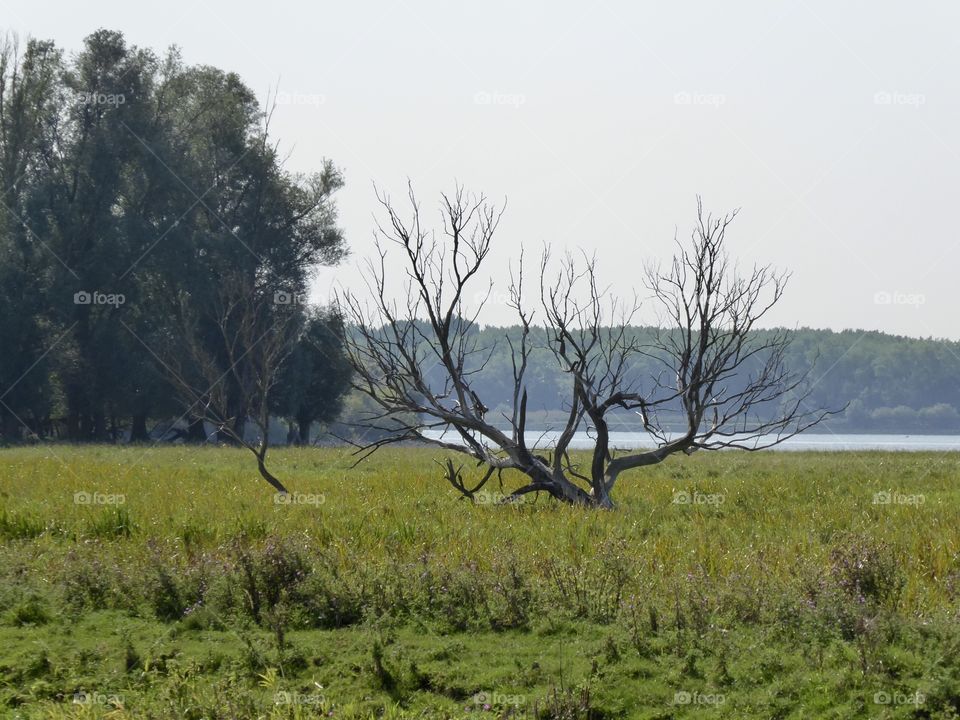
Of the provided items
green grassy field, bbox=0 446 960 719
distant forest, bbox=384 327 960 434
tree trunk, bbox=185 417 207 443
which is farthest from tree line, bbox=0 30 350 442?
distant forest, bbox=384 327 960 434

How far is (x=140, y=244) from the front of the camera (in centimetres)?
4997

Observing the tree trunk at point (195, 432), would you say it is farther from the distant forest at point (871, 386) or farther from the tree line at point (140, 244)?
the distant forest at point (871, 386)

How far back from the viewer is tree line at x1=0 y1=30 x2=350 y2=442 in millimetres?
48188

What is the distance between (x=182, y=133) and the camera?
53.7 metres

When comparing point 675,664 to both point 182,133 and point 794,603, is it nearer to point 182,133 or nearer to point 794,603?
point 794,603

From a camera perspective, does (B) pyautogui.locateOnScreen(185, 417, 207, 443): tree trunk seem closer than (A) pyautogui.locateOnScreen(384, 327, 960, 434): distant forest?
Yes

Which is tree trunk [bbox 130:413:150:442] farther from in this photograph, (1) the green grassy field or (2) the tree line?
(1) the green grassy field

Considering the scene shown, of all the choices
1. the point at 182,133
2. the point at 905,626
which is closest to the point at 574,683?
the point at 905,626

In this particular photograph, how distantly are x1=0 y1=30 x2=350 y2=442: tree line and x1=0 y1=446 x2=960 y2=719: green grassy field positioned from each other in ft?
106

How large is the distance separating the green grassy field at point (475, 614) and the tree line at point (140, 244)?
106ft

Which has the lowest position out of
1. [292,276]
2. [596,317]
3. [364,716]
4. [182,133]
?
[364,716]

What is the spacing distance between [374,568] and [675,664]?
4030mm

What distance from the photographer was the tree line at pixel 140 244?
48188 mm

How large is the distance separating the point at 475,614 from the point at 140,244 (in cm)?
4331
